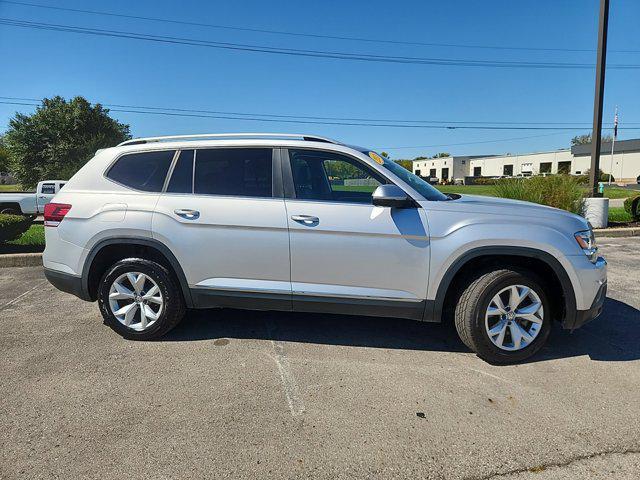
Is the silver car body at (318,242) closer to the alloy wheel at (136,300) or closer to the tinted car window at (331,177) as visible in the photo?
the tinted car window at (331,177)

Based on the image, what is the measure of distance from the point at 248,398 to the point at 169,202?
186cm

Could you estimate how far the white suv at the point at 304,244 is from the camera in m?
3.16

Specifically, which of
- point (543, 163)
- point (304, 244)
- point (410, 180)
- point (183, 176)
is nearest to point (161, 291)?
point (183, 176)

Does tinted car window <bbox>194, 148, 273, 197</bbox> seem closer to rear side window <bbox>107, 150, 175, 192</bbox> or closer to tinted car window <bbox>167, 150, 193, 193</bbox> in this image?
tinted car window <bbox>167, 150, 193, 193</bbox>

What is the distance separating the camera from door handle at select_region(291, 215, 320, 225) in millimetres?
3266

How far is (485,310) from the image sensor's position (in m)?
3.16

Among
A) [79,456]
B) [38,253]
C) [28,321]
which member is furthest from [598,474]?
[38,253]

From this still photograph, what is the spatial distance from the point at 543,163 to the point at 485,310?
81.7 m

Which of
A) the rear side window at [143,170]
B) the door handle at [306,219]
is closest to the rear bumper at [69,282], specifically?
the rear side window at [143,170]

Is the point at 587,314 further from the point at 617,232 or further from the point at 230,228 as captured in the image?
the point at 617,232

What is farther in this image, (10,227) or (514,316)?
(10,227)

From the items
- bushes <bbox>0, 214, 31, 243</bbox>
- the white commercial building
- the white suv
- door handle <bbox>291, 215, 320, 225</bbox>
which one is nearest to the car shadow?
the white suv

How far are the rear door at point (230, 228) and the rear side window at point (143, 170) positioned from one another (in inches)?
5.8

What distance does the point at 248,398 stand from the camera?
275 centimetres
